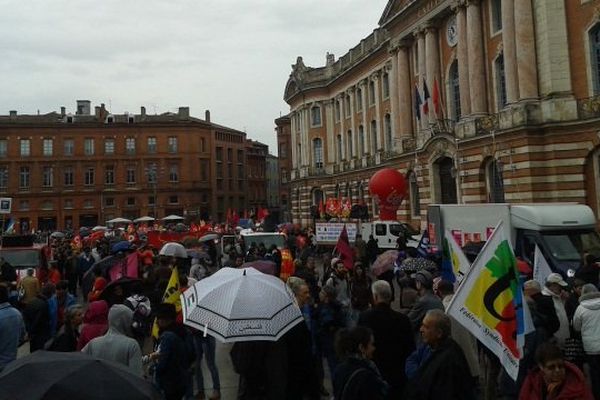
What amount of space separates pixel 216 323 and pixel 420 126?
99.8ft

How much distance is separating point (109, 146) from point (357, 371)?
241 feet

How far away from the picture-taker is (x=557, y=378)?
4.46m

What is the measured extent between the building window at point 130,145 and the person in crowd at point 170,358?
231 feet

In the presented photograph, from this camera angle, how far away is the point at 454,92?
107 ft

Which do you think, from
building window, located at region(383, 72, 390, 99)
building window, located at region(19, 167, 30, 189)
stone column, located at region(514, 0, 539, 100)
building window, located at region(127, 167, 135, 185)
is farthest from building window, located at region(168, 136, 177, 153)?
stone column, located at region(514, 0, 539, 100)

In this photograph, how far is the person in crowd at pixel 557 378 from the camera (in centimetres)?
442

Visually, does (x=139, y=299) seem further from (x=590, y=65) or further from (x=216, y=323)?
(x=590, y=65)

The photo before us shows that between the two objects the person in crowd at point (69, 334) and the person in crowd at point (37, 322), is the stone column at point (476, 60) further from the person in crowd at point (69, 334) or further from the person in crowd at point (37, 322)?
the person in crowd at point (69, 334)

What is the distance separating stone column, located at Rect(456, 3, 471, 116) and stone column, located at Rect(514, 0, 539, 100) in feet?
15.6

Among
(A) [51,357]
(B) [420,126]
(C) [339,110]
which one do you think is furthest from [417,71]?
(A) [51,357]

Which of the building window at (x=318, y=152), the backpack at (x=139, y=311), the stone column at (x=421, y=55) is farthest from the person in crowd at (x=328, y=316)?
the building window at (x=318, y=152)

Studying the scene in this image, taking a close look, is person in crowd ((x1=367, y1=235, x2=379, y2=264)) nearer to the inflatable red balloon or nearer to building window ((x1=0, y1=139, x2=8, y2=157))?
the inflatable red balloon

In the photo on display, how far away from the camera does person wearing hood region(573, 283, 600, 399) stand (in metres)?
7.10

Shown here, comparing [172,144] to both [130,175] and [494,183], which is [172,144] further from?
[494,183]
